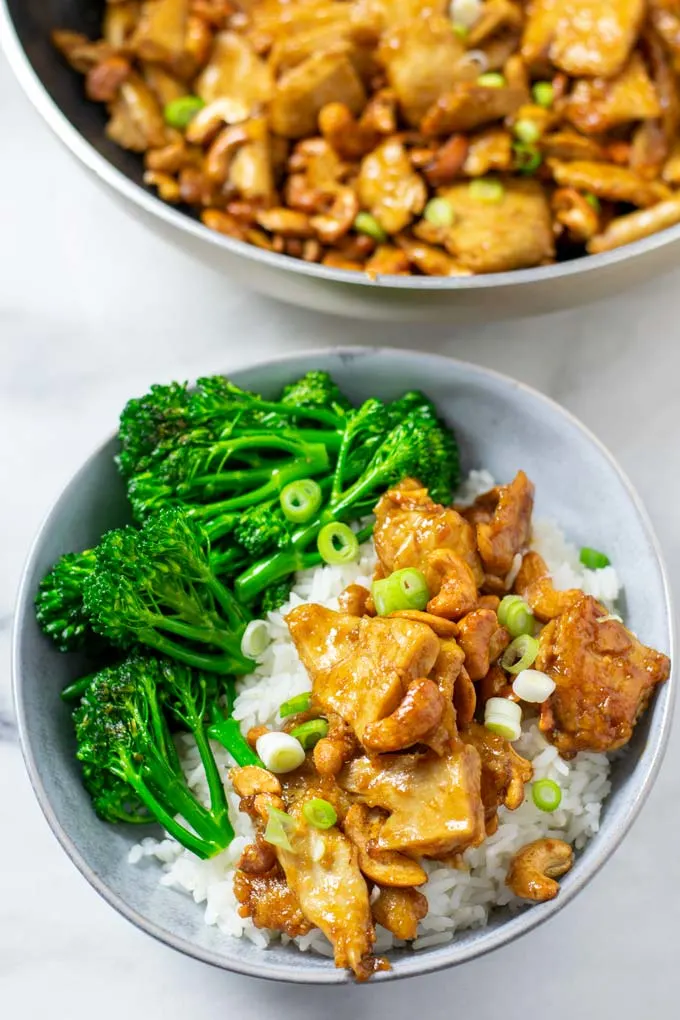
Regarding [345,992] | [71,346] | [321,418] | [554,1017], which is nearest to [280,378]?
[321,418]

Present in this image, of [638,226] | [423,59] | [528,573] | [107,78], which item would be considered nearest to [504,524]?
[528,573]

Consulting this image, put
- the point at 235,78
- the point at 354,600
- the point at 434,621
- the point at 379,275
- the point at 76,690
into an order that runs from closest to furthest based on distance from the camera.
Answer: the point at 434,621, the point at 354,600, the point at 76,690, the point at 379,275, the point at 235,78

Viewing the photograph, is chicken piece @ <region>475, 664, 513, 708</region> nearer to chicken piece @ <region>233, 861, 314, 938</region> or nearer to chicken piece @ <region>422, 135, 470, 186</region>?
chicken piece @ <region>233, 861, 314, 938</region>

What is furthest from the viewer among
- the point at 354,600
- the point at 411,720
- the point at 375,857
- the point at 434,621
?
the point at 354,600

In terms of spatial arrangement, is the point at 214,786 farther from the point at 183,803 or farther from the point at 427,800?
the point at 427,800

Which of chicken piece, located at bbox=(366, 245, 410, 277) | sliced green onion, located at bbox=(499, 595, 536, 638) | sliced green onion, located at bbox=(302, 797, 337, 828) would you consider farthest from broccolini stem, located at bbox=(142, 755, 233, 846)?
chicken piece, located at bbox=(366, 245, 410, 277)
